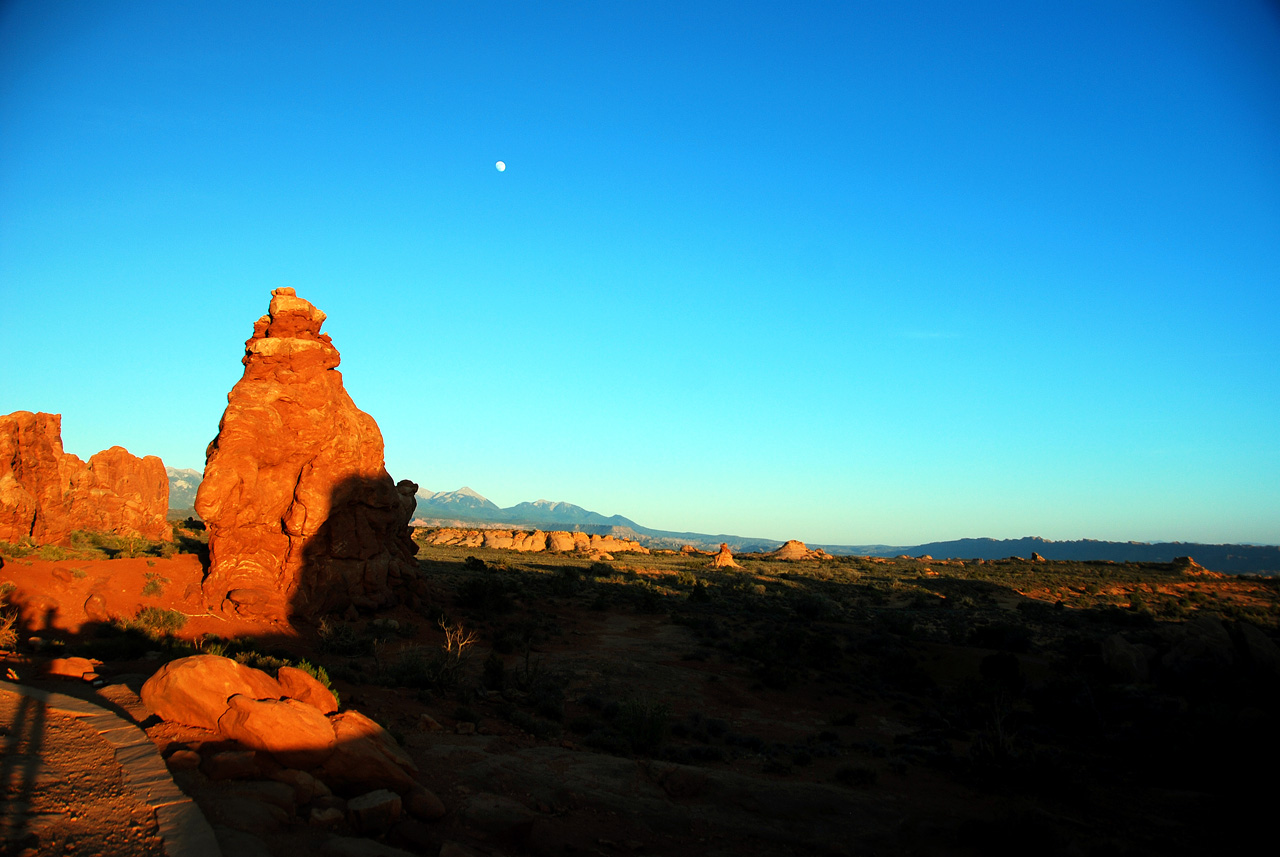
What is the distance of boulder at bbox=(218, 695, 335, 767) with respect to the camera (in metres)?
7.45

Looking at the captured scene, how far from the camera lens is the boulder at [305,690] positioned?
909cm

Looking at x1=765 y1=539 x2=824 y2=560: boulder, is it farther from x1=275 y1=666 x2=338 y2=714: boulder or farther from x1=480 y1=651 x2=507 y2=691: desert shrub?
x1=275 y1=666 x2=338 y2=714: boulder

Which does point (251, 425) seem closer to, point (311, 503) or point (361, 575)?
point (311, 503)

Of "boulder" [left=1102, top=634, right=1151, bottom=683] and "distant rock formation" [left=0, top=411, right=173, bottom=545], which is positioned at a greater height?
"distant rock formation" [left=0, top=411, right=173, bottom=545]

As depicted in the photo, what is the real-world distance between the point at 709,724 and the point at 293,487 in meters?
14.4

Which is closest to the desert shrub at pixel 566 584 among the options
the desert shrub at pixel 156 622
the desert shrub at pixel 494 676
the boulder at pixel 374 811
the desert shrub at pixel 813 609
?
the desert shrub at pixel 813 609

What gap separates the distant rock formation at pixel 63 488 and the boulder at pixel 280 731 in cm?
2558

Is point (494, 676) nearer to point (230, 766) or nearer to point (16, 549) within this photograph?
point (230, 766)

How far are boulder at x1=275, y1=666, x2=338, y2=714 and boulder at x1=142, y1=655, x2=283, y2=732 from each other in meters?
0.54

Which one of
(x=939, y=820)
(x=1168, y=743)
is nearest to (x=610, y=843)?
(x=939, y=820)

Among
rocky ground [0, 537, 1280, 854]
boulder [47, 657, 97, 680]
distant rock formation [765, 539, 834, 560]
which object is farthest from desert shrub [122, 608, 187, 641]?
distant rock formation [765, 539, 834, 560]

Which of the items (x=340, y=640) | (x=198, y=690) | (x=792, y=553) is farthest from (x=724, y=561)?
(x=198, y=690)

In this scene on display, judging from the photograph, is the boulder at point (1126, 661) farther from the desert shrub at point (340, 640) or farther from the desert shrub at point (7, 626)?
the desert shrub at point (7, 626)

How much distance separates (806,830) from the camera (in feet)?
29.3
